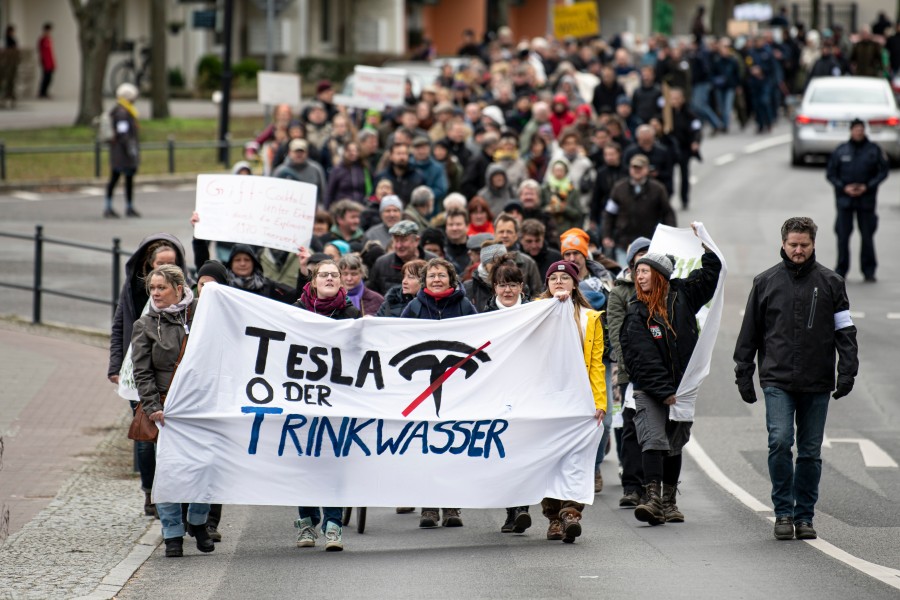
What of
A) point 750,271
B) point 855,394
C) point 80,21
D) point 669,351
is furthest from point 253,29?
point 669,351

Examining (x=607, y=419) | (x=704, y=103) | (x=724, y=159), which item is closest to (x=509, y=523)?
(x=607, y=419)

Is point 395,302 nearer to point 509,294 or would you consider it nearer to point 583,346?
point 509,294

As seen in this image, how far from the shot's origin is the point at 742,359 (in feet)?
33.2

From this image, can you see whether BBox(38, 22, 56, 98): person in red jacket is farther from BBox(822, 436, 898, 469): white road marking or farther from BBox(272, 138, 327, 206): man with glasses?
BBox(822, 436, 898, 469): white road marking

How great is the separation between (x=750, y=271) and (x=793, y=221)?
451 inches

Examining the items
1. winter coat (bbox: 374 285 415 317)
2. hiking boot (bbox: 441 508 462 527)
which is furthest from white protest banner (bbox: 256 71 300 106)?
hiking boot (bbox: 441 508 462 527)

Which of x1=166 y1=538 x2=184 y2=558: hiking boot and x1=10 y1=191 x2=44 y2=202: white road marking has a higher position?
x1=10 y1=191 x2=44 y2=202: white road marking

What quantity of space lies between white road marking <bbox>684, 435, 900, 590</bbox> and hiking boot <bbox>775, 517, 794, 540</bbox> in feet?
0.37

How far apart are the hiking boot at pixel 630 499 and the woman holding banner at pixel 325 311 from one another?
2.11m

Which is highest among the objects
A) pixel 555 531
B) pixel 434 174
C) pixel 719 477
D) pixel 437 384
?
pixel 434 174

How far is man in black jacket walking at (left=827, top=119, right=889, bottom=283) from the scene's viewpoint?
66.9 ft

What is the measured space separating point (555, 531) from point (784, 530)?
143 centimetres

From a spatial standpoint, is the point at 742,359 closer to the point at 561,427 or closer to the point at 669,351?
the point at 669,351

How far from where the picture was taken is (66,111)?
1709 inches
